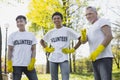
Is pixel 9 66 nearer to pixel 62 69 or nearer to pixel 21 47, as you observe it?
pixel 21 47

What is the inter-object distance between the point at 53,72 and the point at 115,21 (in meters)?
13.7

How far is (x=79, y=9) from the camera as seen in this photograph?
70.6ft

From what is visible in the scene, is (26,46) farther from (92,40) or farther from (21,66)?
(92,40)

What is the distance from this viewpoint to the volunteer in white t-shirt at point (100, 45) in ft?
15.9

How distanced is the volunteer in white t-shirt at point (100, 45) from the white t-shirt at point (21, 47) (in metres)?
1.29

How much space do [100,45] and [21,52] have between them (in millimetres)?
1633

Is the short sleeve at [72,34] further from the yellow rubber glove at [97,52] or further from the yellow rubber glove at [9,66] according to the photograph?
the yellow rubber glove at [9,66]

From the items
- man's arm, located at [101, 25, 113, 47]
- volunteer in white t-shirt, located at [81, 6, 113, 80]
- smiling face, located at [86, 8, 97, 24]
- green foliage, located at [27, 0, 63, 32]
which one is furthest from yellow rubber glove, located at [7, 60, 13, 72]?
green foliage, located at [27, 0, 63, 32]

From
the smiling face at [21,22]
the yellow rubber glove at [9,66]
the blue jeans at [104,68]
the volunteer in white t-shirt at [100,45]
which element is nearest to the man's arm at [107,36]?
the volunteer in white t-shirt at [100,45]

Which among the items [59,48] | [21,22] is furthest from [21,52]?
[59,48]

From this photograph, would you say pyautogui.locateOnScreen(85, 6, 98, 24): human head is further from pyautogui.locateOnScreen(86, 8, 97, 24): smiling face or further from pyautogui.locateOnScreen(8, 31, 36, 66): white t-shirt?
pyautogui.locateOnScreen(8, 31, 36, 66): white t-shirt

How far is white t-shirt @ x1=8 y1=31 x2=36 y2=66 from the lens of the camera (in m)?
5.81

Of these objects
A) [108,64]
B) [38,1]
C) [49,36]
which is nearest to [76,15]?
[38,1]

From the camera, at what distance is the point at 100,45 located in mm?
4906
